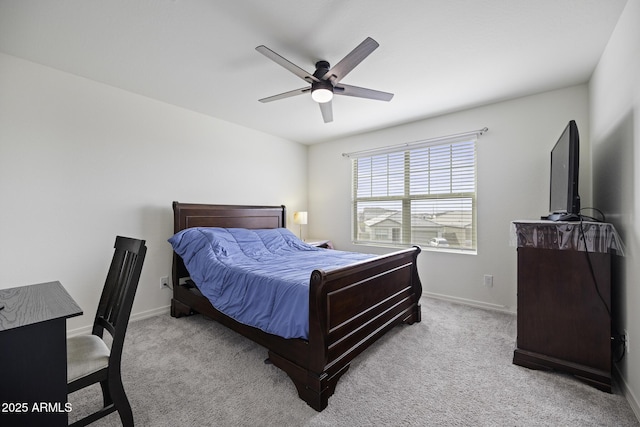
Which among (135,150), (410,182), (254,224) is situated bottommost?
(254,224)

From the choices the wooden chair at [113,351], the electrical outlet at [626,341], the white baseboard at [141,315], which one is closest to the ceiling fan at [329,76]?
the wooden chair at [113,351]

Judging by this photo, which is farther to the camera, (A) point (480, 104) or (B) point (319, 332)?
(A) point (480, 104)

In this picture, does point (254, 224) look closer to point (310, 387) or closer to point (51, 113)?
point (51, 113)

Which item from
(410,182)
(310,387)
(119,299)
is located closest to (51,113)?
(119,299)

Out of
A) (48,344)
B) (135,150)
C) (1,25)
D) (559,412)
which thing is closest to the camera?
(48,344)

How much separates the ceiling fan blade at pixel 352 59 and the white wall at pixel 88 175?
2.15 m

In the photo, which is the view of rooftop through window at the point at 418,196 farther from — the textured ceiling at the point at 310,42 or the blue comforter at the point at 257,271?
the blue comforter at the point at 257,271

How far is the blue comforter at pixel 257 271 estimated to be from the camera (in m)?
1.81

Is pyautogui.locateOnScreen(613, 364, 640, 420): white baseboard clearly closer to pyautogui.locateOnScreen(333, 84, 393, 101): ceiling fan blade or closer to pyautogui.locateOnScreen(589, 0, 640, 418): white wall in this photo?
pyautogui.locateOnScreen(589, 0, 640, 418): white wall

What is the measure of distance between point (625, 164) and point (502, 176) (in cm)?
139

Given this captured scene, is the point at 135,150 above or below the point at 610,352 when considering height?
above

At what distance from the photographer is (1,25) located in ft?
6.14

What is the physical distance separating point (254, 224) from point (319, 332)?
8.11ft

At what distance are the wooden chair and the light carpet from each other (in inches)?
11.0
